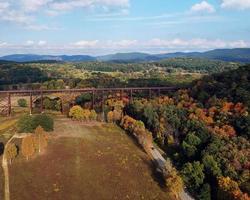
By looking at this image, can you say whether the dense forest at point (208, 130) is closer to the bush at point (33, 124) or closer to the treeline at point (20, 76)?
the bush at point (33, 124)

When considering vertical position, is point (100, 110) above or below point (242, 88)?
below

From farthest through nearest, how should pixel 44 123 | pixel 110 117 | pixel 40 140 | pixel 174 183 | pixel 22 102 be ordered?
pixel 22 102 → pixel 110 117 → pixel 44 123 → pixel 40 140 → pixel 174 183

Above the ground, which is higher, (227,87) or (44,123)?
(227,87)

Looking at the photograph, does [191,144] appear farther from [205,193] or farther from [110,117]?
[110,117]

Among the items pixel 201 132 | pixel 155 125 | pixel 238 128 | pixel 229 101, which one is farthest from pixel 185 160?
pixel 229 101

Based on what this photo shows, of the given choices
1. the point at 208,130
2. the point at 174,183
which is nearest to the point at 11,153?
the point at 174,183

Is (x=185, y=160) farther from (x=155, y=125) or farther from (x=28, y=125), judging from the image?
(x=28, y=125)
